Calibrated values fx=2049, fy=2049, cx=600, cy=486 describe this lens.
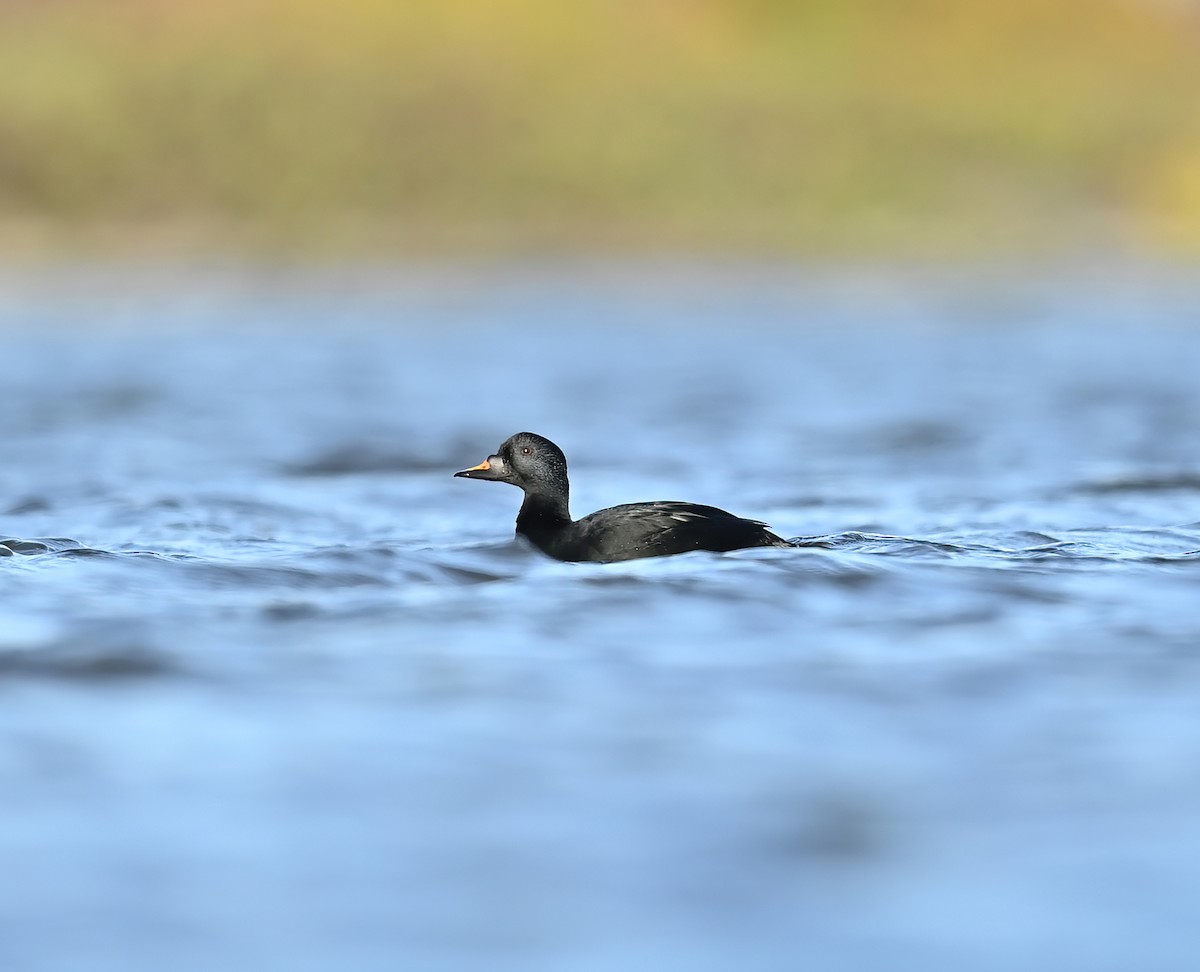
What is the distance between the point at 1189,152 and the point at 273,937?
251 feet

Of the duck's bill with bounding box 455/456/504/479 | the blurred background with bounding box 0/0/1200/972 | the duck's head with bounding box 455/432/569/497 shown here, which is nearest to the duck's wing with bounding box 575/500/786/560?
the blurred background with bounding box 0/0/1200/972

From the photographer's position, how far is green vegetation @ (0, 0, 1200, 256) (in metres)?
56.3

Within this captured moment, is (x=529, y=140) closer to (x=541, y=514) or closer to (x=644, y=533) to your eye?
(x=541, y=514)

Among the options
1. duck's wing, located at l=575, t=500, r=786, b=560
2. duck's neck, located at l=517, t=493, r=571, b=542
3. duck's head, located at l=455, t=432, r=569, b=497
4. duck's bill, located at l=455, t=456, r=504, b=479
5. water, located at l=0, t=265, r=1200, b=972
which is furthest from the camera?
duck's bill, located at l=455, t=456, r=504, b=479

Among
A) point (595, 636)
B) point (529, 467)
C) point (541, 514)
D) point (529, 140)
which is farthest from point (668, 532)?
point (529, 140)

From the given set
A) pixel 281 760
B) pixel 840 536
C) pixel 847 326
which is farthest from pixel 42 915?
pixel 847 326

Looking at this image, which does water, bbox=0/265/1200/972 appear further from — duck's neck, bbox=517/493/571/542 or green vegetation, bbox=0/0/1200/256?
green vegetation, bbox=0/0/1200/256

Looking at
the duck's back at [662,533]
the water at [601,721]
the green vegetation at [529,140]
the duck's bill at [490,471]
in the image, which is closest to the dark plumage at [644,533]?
the duck's back at [662,533]

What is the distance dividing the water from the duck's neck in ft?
0.84

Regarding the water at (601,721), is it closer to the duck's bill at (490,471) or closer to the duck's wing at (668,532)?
the duck's wing at (668,532)

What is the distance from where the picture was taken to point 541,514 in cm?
1027

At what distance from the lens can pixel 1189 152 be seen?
76.4 m

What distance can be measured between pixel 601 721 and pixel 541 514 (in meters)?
4.01

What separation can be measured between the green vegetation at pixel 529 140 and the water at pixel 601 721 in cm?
3761
